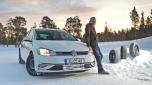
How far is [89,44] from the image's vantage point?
33.4ft

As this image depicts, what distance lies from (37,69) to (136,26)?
267ft

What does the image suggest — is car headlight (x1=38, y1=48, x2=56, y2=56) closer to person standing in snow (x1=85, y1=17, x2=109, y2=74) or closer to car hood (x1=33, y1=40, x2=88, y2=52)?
car hood (x1=33, y1=40, x2=88, y2=52)

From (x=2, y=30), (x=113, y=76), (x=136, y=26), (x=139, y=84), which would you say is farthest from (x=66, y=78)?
(x=2, y=30)

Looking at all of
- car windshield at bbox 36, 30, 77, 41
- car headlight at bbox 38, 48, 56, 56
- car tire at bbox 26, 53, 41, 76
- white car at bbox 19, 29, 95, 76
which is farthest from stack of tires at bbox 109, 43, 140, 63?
car headlight at bbox 38, 48, 56, 56

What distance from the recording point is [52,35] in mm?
10711

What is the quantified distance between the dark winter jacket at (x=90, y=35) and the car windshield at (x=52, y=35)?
0.76 m

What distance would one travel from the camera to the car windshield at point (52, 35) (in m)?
10.4

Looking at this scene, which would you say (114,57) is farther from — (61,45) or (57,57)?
(57,57)

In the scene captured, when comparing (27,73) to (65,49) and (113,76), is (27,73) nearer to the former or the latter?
(65,49)

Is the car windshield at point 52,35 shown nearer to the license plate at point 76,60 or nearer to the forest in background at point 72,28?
the license plate at point 76,60

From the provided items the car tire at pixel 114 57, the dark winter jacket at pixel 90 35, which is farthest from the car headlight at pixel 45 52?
the car tire at pixel 114 57

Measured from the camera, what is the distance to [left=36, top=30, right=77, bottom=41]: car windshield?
34.1ft

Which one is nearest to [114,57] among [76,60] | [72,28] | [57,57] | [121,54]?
[121,54]

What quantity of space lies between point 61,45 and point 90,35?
1341 mm
